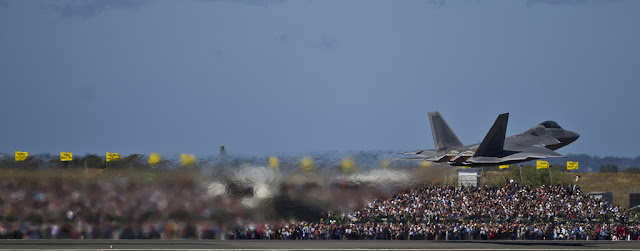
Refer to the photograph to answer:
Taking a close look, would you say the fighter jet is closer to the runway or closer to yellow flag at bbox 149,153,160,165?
the runway

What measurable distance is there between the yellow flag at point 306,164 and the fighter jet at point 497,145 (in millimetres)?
7094

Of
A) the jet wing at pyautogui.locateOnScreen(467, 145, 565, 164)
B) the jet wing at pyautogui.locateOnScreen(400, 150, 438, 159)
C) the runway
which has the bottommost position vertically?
the runway

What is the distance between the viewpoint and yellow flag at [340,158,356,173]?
5631 cm

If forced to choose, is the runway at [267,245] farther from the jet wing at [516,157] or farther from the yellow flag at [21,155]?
the jet wing at [516,157]

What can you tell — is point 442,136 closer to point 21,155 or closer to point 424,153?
point 424,153

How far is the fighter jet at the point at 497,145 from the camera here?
50844mm

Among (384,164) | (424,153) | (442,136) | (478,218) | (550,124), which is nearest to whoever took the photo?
(442,136)

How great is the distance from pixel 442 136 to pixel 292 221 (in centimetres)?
1208

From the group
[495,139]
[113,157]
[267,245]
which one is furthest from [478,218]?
[113,157]

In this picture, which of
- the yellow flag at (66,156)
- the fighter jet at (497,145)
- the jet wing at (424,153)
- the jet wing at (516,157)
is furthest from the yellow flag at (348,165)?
the yellow flag at (66,156)

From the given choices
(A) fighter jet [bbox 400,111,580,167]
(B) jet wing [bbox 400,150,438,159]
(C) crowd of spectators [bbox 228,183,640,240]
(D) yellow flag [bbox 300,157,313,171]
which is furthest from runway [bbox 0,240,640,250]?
(B) jet wing [bbox 400,150,438,159]

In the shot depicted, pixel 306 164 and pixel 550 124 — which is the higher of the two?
pixel 550 124

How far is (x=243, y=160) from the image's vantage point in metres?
54.2

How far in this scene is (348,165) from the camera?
56531 millimetres
